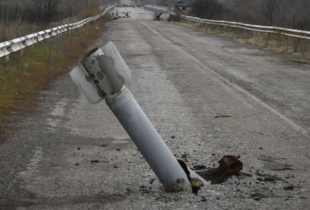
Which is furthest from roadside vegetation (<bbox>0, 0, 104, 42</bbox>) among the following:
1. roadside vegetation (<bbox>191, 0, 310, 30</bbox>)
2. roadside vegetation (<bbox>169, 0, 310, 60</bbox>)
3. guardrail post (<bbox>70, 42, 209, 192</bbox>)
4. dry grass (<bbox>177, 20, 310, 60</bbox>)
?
guardrail post (<bbox>70, 42, 209, 192</bbox>)

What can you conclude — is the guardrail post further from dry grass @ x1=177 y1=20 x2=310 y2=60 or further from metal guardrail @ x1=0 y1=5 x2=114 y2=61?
dry grass @ x1=177 y1=20 x2=310 y2=60

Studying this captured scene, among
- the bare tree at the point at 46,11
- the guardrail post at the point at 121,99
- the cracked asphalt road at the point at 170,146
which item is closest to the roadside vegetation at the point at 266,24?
the cracked asphalt road at the point at 170,146

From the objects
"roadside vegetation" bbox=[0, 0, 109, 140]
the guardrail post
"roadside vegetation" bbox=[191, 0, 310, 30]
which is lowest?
"roadside vegetation" bbox=[191, 0, 310, 30]

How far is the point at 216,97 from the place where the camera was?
10.6 meters

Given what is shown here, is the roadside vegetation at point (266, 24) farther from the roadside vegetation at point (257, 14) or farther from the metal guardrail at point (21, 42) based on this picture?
the metal guardrail at point (21, 42)

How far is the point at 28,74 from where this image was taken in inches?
513

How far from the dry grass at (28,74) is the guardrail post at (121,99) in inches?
126

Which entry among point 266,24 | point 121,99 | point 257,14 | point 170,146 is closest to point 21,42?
point 170,146

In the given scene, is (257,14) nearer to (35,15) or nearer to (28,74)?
(35,15)

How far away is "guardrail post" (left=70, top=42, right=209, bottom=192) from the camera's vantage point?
14.6 ft

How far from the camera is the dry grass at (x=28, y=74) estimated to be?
30.4 ft

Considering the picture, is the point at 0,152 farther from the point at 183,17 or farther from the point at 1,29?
the point at 183,17

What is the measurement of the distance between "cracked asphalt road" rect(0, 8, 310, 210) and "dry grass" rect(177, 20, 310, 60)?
7.26 metres

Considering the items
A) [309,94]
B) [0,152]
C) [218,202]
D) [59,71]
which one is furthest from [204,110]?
[59,71]
